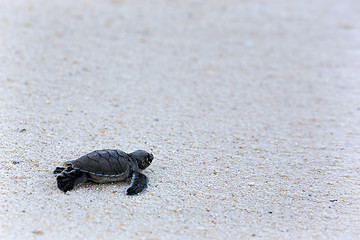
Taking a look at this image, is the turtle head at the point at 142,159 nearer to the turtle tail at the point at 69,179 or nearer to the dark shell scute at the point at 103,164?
the dark shell scute at the point at 103,164

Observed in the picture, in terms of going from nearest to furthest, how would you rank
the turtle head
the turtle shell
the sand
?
the sand < the turtle shell < the turtle head

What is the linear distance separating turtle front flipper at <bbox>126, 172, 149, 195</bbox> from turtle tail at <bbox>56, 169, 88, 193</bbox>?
0.26m

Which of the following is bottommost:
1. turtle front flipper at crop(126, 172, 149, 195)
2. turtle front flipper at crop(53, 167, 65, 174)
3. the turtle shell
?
turtle front flipper at crop(126, 172, 149, 195)

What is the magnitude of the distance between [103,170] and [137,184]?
0.22 metres

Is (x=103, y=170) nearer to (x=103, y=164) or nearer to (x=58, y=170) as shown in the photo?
(x=103, y=164)

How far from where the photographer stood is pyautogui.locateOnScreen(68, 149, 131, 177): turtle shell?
2285 mm

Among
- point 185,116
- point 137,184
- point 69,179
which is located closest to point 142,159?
point 137,184

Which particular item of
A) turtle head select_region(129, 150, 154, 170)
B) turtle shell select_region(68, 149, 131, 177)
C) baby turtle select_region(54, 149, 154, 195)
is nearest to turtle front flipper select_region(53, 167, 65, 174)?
baby turtle select_region(54, 149, 154, 195)

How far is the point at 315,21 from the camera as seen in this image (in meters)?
5.66

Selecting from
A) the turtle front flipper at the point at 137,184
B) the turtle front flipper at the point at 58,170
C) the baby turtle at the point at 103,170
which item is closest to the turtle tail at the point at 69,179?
the baby turtle at the point at 103,170

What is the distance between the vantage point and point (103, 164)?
2309mm

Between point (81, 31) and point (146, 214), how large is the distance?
10.0 ft

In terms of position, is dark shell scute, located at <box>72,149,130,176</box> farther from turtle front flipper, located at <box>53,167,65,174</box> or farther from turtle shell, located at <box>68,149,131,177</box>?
turtle front flipper, located at <box>53,167,65,174</box>

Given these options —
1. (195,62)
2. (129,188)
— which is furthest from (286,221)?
(195,62)
